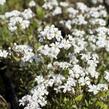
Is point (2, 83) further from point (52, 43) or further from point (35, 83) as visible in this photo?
point (52, 43)

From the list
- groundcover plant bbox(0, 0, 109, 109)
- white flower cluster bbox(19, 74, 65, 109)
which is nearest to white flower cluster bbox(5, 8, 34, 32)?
groundcover plant bbox(0, 0, 109, 109)

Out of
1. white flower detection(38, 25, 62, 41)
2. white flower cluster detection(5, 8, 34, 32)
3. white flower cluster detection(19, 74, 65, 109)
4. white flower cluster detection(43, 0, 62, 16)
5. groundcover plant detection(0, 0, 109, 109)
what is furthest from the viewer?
white flower cluster detection(43, 0, 62, 16)

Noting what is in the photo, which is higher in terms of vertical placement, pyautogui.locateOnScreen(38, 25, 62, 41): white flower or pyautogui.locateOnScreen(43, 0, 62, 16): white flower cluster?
pyautogui.locateOnScreen(43, 0, 62, 16): white flower cluster

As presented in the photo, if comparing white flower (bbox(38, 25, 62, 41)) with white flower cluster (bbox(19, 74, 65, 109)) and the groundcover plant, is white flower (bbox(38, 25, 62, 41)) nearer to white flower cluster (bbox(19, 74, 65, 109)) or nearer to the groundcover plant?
the groundcover plant

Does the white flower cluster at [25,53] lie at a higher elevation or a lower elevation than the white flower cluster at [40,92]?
higher

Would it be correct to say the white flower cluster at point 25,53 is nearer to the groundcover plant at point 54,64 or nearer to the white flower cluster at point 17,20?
the groundcover plant at point 54,64

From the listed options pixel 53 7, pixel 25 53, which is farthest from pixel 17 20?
pixel 53 7

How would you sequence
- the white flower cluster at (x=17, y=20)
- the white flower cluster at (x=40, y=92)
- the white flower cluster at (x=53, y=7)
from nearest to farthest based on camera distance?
the white flower cluster at (x=40, y=92) → the white flower cluster at (x=17, y=20) → the white flower cluster at (x=53, y=7)

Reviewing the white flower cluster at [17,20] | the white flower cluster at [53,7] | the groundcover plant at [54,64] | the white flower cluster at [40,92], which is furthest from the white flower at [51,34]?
the white flower cluster at [53,7]

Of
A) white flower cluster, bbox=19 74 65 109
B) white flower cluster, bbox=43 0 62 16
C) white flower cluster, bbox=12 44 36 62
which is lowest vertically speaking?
white flower cluster, bbox=19 74 65 109
